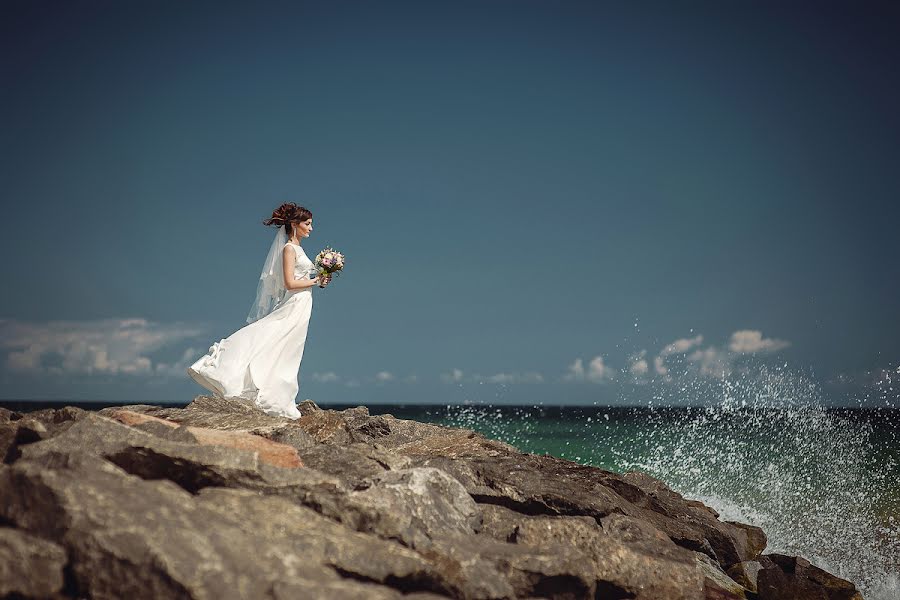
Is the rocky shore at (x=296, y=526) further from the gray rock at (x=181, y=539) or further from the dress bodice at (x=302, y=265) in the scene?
the dress bodice at (x=302, y=265)

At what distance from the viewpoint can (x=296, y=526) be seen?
5625 millimetres

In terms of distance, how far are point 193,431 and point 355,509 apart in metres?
2.73

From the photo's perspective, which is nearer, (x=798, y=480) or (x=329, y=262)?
(x=329, y=262)

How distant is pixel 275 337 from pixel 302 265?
1.64m

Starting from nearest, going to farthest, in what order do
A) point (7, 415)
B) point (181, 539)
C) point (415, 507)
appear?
point (181, 539)
point (415, 507)
point (7, 415)

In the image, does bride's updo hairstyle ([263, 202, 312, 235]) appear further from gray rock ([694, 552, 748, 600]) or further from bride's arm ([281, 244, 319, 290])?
gray rock ([694, 552, 748, 600])

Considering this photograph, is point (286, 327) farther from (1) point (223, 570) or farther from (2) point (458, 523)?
(1) point (223, 570)

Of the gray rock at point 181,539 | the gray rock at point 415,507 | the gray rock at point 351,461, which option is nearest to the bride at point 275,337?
the gray rock at point 351,461

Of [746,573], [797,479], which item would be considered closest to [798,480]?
[797,479]

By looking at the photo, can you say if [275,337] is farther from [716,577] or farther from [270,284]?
[716,577]

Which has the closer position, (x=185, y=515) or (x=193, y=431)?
(x=185, y=515)

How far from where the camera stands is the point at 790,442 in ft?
149

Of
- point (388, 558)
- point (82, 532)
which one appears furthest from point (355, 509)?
point (82, 532)

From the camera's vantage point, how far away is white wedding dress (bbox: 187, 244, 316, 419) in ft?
44.0
